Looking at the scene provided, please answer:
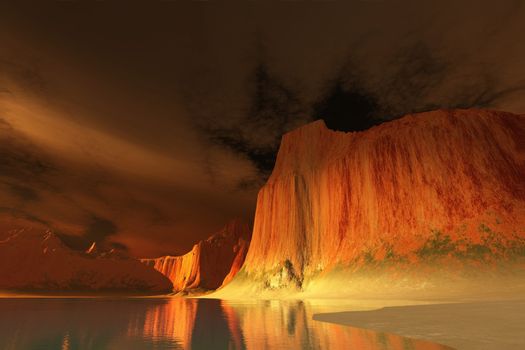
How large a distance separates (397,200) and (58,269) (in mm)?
120151

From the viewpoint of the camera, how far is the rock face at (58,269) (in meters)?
106

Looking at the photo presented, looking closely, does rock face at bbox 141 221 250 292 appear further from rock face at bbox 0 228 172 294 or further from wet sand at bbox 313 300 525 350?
wet sand at bbox 313 300 525 350

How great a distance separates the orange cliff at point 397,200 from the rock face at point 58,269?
7991cm

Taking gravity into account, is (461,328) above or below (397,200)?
below

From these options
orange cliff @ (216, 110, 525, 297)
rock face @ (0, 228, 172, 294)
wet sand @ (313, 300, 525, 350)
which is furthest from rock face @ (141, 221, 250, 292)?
wet sand @ (313, 300, 525, 350)

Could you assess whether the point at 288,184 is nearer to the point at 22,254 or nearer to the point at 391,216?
the point at 391,216

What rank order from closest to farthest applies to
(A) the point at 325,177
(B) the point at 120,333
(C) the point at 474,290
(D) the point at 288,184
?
(B) the point at 120,333, (C) the point at 474,290, (A) the point at 325,177, (D) the point at 288,184

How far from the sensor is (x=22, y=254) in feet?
360

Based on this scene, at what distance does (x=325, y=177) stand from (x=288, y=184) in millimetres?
8947

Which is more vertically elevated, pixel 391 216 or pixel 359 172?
pixel 359 172

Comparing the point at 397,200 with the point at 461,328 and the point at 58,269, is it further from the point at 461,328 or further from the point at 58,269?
the point at 58,269

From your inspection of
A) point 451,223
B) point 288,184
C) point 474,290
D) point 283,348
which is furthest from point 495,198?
point 283,348

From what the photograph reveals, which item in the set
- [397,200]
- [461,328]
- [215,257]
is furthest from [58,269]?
[461,328]

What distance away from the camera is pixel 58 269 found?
115125 millimetres
